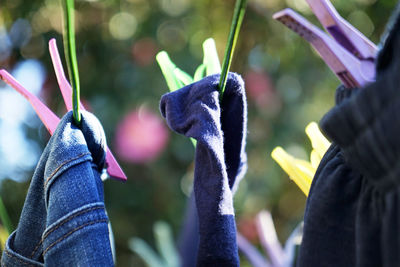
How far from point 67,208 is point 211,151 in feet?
0.30

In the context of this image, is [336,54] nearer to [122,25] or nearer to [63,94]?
[63,94]

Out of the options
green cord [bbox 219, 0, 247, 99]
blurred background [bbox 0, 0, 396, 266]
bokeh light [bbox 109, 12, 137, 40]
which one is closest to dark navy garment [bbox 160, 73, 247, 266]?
green cord [bbox 219, 0, 247, 99]

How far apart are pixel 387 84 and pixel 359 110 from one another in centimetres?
2

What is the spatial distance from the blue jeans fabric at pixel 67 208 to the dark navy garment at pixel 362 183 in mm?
121

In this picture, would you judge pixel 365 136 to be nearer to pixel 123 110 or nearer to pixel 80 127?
pixel 80 127

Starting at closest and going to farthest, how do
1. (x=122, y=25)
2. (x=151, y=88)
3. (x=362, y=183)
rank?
(x=362, y=183), (x=151, y=88), (x=122, y=25)

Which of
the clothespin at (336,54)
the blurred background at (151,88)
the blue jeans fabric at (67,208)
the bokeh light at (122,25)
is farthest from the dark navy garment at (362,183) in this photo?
the bokeh light at (122,25)

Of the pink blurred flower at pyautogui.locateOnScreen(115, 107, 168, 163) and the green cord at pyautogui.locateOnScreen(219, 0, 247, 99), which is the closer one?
the green cord at pyautogui.locateOnScreen(219, 0, 247, 99)

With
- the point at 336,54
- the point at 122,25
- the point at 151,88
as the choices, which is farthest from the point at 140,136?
the point at 336,54

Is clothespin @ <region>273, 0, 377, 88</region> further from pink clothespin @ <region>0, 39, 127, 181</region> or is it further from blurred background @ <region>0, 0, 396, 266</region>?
blurred background @ <region>0, 0, 396, 266</region>

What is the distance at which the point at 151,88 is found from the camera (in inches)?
46.8

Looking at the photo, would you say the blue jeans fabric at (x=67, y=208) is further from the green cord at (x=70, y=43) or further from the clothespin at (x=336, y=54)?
the clothespin at (x=336, y=54)

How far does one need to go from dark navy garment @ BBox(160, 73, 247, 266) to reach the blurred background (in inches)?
31.0

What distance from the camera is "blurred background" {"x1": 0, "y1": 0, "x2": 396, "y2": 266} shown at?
3.81 ft
